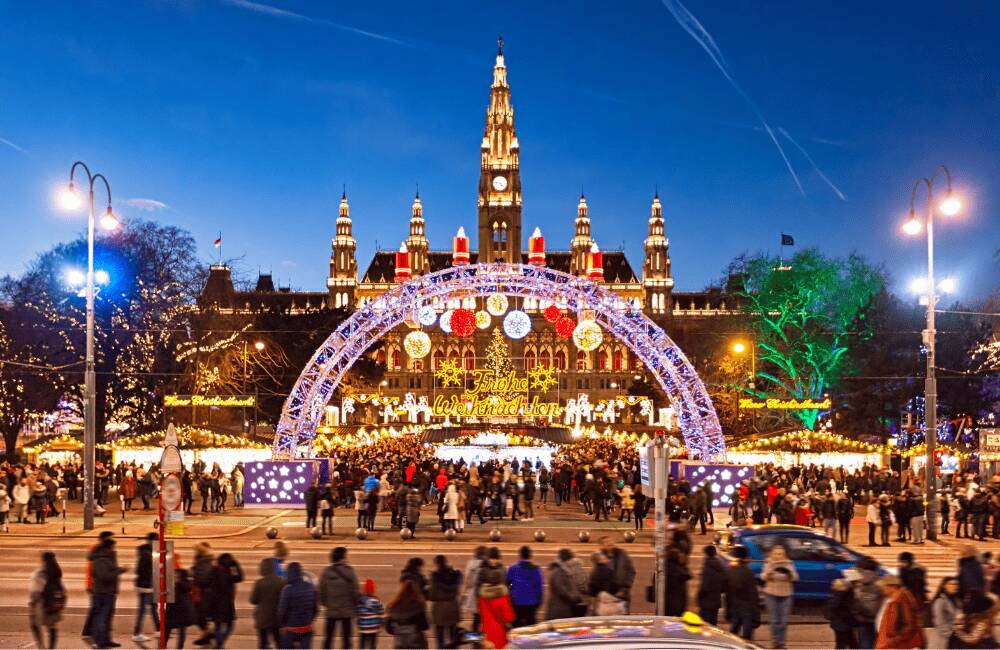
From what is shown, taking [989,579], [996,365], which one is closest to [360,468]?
[989,579]

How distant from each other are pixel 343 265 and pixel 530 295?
102 m

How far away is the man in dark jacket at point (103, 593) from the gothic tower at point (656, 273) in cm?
12211

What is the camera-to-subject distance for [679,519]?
2494cm

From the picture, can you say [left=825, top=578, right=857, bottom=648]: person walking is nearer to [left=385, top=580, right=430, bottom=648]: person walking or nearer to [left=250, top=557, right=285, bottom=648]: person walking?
[left=385, top=580, right=430, bottom=648]: person walking

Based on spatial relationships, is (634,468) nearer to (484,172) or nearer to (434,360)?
(434,360)

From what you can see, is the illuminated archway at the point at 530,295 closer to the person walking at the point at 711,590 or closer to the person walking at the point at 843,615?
the person walking at the point at 711,590

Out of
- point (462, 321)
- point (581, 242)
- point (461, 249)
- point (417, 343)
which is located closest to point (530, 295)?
point (462, 321)

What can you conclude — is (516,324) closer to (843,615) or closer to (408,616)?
(843,615)

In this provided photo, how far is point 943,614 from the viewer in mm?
10609

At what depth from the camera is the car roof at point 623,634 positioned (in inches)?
238

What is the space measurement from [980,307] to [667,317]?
6090 cm

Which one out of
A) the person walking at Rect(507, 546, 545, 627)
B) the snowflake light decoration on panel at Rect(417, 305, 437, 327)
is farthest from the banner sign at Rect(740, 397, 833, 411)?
the person walking at Rect(507, 546, 545, 627)

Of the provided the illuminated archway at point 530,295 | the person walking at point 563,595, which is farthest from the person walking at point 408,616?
the illuminated archway at point 530,295

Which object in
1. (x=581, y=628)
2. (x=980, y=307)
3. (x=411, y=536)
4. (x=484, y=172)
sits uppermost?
(x=484, y=172)
